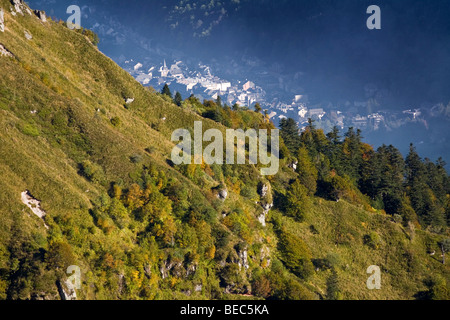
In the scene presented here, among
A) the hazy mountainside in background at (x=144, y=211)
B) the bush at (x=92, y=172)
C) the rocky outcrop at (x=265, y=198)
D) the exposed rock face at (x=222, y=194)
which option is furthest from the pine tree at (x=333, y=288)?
the bush at (x=92, y=172)

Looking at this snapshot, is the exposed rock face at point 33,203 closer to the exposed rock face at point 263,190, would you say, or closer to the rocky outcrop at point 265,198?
the rocky outcrop at point 265,198

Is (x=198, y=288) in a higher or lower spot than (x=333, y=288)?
higher

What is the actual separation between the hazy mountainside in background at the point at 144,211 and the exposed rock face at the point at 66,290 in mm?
169

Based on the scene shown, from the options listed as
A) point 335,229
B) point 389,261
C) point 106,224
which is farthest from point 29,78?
point 389,261

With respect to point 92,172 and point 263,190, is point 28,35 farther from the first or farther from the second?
point 263,190

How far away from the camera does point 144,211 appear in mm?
58812

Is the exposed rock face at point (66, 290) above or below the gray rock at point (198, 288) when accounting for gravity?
above

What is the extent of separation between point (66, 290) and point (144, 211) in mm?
18062

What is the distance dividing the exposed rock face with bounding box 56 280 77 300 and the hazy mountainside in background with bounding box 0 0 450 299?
17cm

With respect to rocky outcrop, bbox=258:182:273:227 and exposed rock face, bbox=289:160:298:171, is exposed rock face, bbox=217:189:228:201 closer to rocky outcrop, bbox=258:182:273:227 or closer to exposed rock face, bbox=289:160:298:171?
rocky outcrop, bbox=258:182:273:227

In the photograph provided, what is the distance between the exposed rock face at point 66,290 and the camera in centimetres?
4347

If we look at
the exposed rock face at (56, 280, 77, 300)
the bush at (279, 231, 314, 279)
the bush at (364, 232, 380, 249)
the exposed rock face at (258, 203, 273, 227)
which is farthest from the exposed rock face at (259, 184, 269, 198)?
the exposed rock face at (56, 280, 77, 300)

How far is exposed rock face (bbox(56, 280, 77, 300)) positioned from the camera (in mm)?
43469

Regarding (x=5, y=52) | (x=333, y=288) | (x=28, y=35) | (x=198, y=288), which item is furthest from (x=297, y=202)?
(x=28, y=35)
